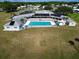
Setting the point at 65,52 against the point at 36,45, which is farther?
the point at 36,45

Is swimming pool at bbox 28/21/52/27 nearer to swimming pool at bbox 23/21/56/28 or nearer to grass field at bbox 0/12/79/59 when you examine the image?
swimming pool at bbox 23/21/56/28

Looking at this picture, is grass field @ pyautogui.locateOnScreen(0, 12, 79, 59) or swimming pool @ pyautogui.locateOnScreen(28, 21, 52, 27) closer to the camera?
grass field @ pyautogui.locateOnScreen(0, 12, 79, 59)

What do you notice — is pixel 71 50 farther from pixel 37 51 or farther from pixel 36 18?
pixel 36 18

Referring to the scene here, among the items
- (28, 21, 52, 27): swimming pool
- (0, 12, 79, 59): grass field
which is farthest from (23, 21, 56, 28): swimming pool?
(0, 12, 79, 59): grass field

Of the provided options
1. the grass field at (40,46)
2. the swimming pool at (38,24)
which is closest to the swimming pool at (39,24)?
the swimming pool at (38,24)

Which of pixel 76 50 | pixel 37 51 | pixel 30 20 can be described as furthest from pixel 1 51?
pixel 30 20

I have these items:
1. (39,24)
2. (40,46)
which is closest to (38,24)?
(39,24)

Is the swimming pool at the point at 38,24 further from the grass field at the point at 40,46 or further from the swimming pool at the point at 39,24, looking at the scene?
the grass field at the point at 40,46

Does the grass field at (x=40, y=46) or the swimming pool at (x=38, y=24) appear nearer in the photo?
the grass field at (x=40, y=46)
